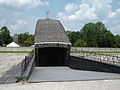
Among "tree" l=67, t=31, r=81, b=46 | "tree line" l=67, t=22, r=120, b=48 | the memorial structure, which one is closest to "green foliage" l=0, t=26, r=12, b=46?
"tree line" l=67, t=22, r=120, b=48

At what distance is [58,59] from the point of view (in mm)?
34000

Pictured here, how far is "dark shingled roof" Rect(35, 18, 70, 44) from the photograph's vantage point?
103 ft

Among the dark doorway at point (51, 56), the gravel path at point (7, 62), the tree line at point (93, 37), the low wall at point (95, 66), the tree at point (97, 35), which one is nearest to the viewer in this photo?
the low wall at point (95, 66)

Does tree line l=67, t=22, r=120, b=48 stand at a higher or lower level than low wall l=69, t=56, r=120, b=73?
higher

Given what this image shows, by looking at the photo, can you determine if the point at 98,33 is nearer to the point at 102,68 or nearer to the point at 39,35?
the point at 39,35

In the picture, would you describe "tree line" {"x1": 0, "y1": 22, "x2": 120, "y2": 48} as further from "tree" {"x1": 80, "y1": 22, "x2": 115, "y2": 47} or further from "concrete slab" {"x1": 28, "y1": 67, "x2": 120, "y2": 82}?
"concrete slab" {"x1": 28, "y1": 67, "x2": 120, "y2": 82}

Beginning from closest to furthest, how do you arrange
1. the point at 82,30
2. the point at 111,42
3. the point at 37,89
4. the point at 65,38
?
the point at 37,89 < the point at 65,38 < the point at 111,42 < the point at 82,30

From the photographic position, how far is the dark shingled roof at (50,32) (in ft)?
103

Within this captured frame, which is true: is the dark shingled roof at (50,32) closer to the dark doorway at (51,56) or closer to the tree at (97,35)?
the dark doorway at (51,56)

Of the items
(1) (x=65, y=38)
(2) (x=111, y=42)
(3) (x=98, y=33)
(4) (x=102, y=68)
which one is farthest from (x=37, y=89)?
(3) (x=98, y=33)

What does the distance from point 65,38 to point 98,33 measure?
68.3 meters

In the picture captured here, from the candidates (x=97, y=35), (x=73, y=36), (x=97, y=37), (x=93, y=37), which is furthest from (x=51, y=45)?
(x=73, y=36)

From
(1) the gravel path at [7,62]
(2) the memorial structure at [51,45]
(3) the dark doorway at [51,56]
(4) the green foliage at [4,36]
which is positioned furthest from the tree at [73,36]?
(3) the dark doorway at [51,56]

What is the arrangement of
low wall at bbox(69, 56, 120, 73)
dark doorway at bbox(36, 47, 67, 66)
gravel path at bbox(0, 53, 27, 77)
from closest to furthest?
low wall at bbox(69, 56, 120, 73) → gravel path at bbox(0, 53, 27, 77) → dark doorway at bbox(36, 47, 67, 66)
